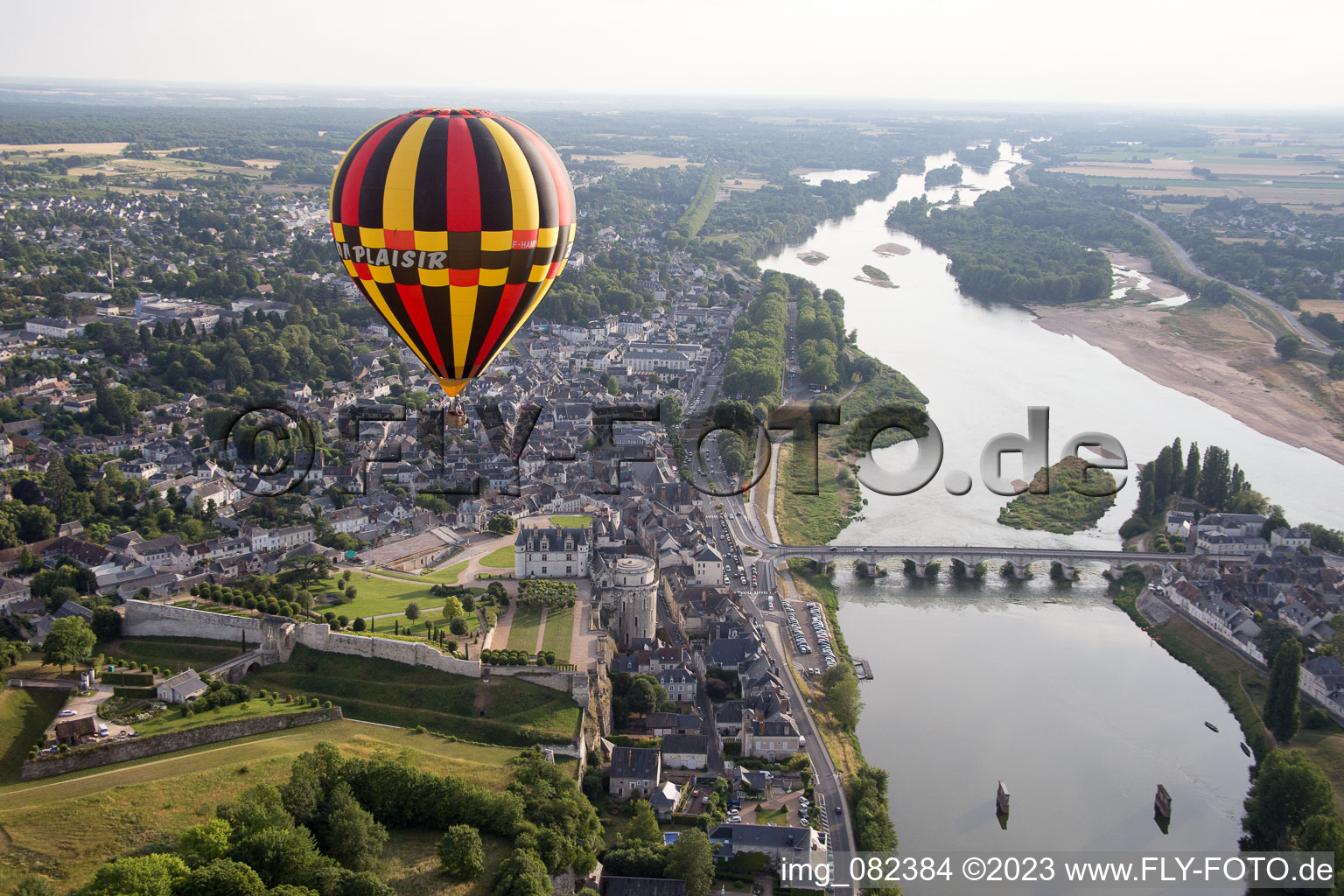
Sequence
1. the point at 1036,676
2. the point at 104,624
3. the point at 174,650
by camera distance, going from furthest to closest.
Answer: the point at 1036,676, the point at 104,624, the point at 174,650

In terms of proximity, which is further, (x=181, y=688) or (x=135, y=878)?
(x=181, y=688)

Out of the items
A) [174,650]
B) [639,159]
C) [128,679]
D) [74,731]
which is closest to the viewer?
[74,731]

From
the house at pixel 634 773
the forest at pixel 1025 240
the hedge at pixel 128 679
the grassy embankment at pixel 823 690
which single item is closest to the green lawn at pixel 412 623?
the hedge at pixel 128 679

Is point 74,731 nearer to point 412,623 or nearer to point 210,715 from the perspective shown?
point 210,715

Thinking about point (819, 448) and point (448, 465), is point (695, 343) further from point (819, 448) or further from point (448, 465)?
point (448, 465)

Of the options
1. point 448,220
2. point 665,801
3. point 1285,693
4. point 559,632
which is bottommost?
point 665,801

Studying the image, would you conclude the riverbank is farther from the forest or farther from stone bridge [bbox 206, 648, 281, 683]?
stone bridge [bbox 206, 648, 281, 683]

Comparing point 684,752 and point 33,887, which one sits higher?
point 33,887

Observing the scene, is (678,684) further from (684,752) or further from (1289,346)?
(1289,346)

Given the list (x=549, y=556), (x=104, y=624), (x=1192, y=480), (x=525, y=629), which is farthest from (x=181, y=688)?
(x=1192, y=480)
